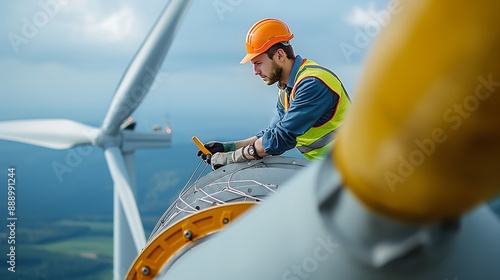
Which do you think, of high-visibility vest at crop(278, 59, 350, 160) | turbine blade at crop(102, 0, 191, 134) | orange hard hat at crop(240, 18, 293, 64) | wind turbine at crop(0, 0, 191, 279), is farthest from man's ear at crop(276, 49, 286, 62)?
turbine blade at crop(102, 0, 191, 134)

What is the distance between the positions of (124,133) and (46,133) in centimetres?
243

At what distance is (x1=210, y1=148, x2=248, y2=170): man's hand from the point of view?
650 centimetres

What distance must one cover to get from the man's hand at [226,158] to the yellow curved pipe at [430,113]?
15.6 feet

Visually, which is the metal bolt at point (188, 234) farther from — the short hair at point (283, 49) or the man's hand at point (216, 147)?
the short hair at point (283, 49)

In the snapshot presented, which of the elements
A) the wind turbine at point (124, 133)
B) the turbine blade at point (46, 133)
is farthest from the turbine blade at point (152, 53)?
the turbine blade at point (46, 133)

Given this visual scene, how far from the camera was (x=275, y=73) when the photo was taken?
7.41m

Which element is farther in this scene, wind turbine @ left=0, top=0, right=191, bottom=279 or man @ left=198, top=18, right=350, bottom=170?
wind turbine @ left=0, top=0, right=191, bottom=279

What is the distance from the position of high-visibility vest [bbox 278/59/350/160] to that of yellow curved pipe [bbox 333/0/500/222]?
198 inches

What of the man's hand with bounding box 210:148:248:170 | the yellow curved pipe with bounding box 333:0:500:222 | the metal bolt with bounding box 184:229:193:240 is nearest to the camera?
Answer: the yellow curved pipe with bounding box 333:0:500:222

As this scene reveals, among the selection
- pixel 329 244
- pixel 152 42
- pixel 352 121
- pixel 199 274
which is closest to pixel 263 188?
pixel 199 274

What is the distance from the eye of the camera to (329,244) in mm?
2082

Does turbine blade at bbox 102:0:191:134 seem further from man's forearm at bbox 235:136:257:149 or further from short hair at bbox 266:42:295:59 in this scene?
short hair at bbox 266:42:295:59

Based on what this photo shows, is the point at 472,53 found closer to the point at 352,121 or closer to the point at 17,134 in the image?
the point at 352,121

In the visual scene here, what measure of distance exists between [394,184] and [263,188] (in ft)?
12.7
